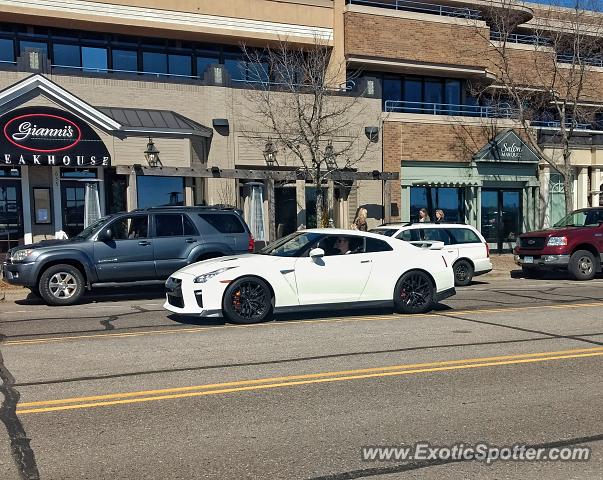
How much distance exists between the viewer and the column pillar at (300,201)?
71.2ft

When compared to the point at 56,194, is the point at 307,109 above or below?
above

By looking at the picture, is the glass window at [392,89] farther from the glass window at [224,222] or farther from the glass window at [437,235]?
the glass window at [224,222]

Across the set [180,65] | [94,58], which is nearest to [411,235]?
[180,65]

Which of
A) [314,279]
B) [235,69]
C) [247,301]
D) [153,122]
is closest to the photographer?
[247,301]

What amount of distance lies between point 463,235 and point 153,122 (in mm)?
9751

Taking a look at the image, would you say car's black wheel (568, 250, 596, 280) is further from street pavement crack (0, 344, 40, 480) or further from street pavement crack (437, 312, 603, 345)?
street pavement crack (0, 344, 40, 480)

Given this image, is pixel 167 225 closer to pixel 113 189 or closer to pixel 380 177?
pixel 113 189

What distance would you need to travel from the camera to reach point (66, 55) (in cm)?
2152

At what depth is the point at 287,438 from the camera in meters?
4.71

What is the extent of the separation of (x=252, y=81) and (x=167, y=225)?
34.2 ft

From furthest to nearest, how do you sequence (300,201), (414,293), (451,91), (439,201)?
(451,91) < (439,201) < (300,201) < (414,293)

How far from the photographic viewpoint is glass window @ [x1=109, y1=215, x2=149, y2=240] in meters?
12.8

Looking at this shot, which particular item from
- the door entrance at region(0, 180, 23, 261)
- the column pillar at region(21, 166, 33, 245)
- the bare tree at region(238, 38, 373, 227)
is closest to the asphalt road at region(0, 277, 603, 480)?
the column pillar at region(21, 166, 33, 245)

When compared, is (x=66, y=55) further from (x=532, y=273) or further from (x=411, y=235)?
(x=532, y=273)
